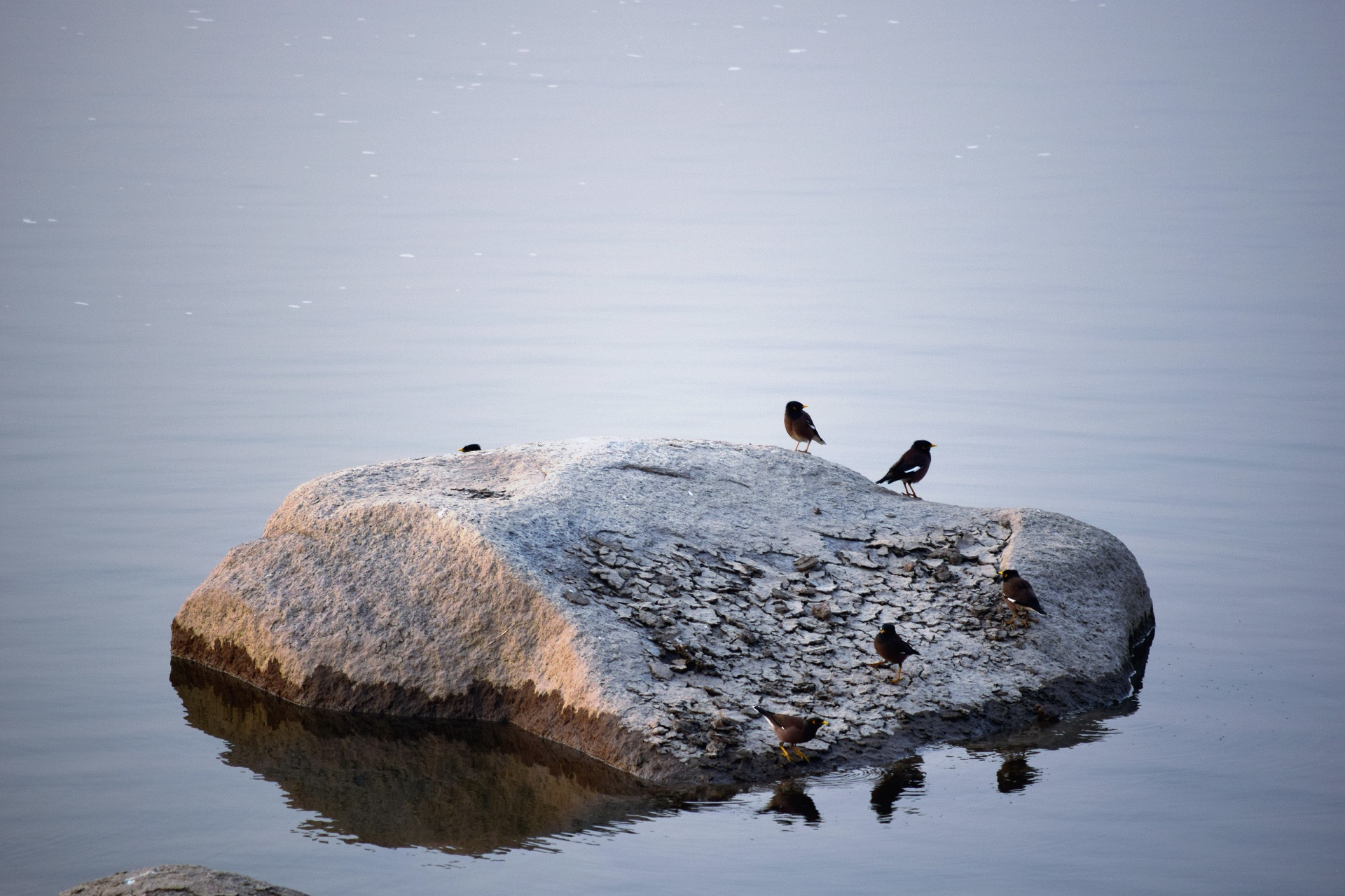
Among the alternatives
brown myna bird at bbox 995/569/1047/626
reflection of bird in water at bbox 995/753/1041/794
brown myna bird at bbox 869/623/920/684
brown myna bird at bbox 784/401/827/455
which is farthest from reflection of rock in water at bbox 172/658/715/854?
brown myna bird at bbox 784/401/827/455

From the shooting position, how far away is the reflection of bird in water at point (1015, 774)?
813 cm

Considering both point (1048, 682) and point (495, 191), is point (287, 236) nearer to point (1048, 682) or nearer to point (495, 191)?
point (495, 191)

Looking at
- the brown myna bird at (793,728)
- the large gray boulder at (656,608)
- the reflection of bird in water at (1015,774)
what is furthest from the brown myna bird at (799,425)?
the brown myna bird at (793,728)

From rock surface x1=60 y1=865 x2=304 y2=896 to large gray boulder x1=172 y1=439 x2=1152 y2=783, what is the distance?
248cm

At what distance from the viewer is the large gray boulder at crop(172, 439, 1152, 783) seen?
8.39 metres

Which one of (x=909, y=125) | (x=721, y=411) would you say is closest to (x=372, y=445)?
(x=721, y=411)

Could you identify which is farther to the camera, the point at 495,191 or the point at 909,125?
the point at 909,125

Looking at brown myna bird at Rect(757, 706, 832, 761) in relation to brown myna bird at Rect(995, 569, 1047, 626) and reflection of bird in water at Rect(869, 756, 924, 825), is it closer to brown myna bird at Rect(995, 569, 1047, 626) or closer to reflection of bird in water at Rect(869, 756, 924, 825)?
reflection of bird in water at Rect(869, 756, 924, 825)

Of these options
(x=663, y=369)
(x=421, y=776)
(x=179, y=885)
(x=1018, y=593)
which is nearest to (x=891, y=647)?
(x=1018, y=593)

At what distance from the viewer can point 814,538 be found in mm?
10016

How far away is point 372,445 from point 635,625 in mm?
7734

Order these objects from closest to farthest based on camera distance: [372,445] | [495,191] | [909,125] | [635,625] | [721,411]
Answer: [635,625] < [372,445] < [721,411] < [495,191] < [909,125]

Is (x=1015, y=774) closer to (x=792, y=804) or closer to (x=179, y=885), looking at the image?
(x=792, y=804)

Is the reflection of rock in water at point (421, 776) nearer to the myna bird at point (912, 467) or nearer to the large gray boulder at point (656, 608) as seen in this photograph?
the large gray boulder at point (656, 608)
